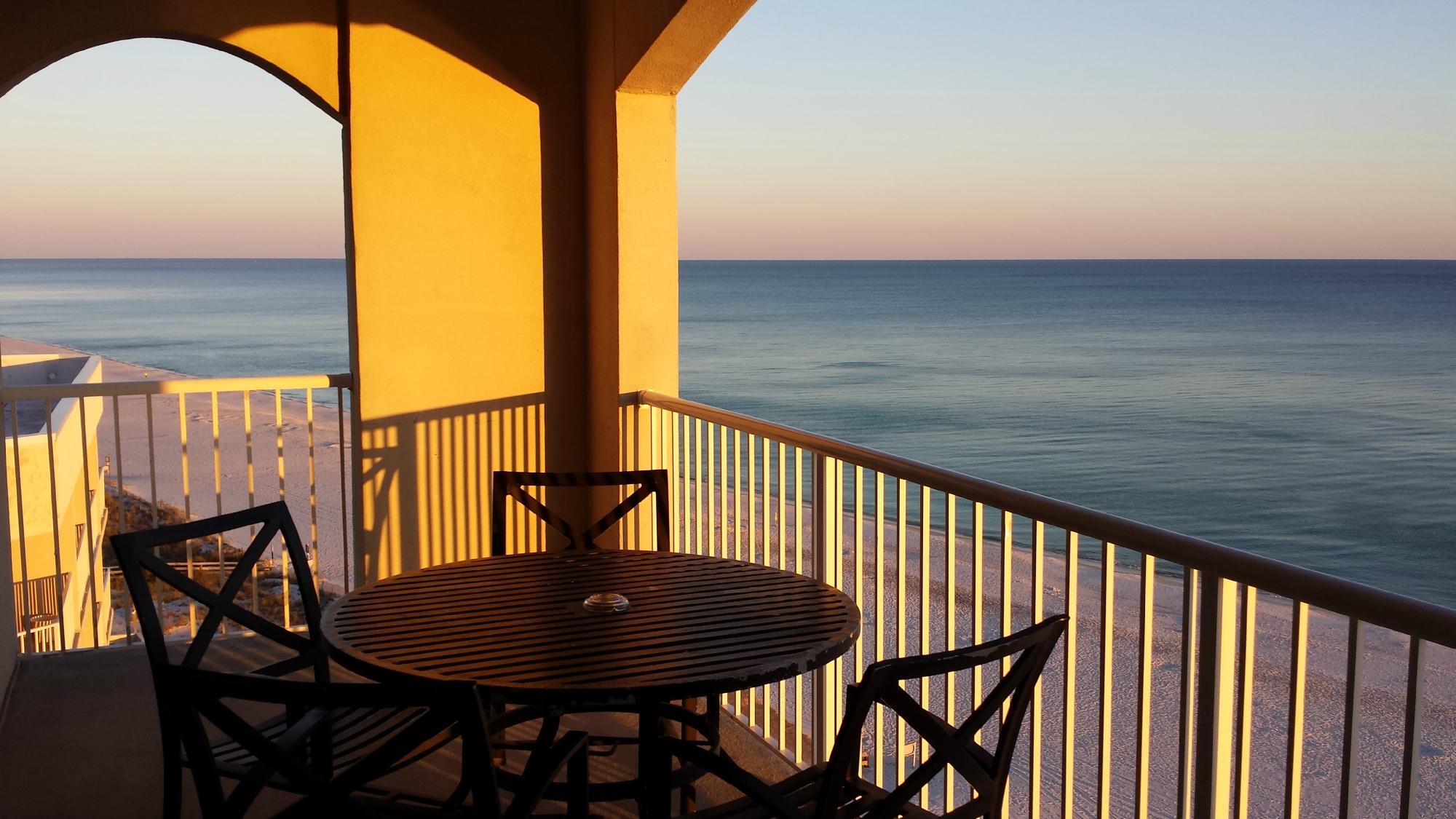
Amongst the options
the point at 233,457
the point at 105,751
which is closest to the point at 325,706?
the point at 105,751

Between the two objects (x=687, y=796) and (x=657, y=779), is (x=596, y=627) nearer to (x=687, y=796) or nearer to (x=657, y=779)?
(x=657, y=779)

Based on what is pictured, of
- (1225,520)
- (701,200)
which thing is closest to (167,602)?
(1225,520)

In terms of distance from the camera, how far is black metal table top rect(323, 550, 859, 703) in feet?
6.64

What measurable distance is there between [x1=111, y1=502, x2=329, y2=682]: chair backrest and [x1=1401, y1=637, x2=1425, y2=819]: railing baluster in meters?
2.04

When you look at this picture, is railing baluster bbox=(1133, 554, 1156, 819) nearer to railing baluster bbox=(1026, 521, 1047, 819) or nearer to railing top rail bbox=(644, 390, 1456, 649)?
railing top rail bbox=(644, 390, 1456, 649)

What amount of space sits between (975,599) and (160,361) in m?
32.8

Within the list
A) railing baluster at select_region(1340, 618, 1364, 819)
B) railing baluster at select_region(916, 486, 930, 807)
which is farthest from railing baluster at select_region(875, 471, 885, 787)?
railing baluster at select_region(1340, 618, 1364, 819)

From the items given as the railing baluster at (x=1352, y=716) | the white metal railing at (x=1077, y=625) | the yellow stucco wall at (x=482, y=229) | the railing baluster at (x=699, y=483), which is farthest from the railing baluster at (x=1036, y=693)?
the yellow stucco wall at (x=482, y=229)

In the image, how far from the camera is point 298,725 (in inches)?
85.1

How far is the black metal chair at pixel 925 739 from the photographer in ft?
5.14

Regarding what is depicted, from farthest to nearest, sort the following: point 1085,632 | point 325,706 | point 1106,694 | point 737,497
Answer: point 1085,632, point 737,497, point 1106,694, point 325,706

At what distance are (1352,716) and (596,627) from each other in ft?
4.46

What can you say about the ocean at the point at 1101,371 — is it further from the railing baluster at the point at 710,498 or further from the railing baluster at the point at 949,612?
the railing baluster at the point at 949,612

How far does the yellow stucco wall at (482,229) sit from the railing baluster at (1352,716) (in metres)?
3.32
